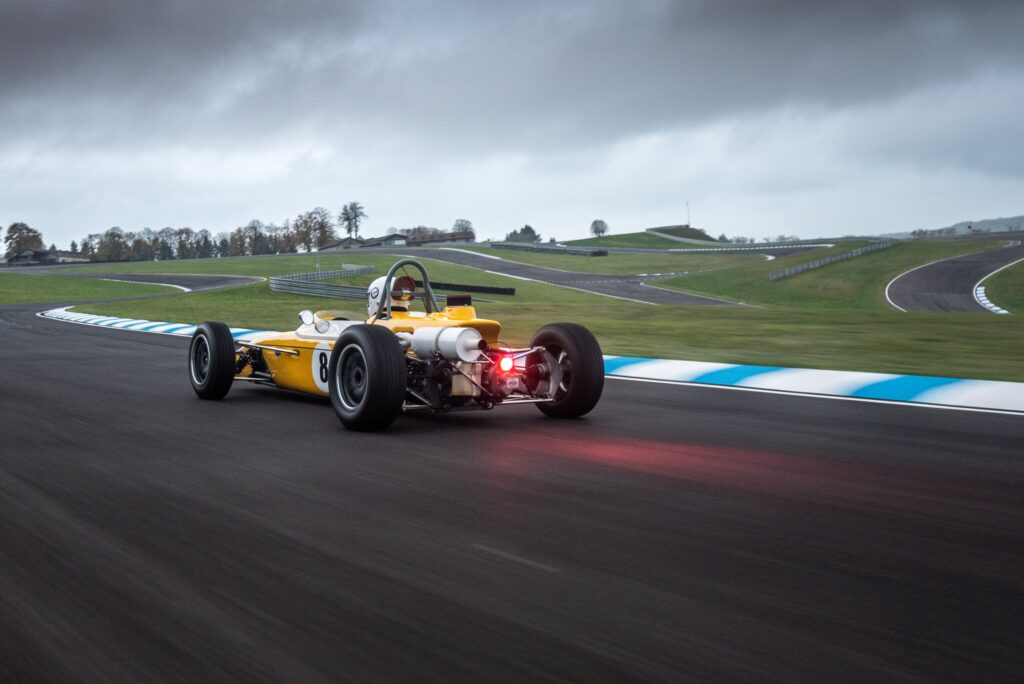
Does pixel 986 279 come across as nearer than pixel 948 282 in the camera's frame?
No

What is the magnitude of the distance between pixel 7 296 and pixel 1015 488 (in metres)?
54.1

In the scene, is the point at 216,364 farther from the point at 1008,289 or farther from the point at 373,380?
the point at 1008,289

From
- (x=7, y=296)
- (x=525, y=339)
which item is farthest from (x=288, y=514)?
(x=7, y=296)

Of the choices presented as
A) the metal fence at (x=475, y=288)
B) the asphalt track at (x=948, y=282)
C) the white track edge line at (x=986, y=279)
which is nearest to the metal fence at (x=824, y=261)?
the asphalt track at (x=948, y=282)

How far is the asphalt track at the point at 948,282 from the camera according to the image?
148 ft

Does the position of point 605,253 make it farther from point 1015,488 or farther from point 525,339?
point 1015,488

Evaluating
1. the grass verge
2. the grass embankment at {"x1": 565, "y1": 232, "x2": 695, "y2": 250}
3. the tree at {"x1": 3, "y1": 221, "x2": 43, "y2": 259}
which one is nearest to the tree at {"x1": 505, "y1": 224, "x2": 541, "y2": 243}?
the grass embankment at {"x1": 565, "y1": 232, "x2": 695, "y2": 250}

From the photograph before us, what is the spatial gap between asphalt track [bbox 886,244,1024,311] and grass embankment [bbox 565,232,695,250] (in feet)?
197

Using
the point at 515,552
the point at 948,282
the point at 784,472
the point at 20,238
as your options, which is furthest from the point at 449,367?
the point at 20,238

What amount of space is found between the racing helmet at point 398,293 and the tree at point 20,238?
641 ft

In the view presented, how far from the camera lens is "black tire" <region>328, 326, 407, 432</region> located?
677cm

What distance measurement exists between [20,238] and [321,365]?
649 ft

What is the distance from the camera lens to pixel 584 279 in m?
69.4

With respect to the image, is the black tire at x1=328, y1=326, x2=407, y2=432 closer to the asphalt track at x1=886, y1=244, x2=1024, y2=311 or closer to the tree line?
the asphalt track at x1=886, y1=244, x2=1024, y2=311
